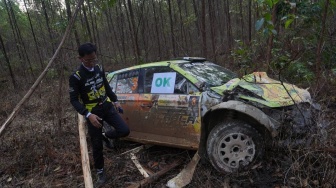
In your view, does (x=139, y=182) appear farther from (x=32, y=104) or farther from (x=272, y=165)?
(x=32, y=104)

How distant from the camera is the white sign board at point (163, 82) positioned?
4.47 meters

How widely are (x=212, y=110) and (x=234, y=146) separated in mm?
558

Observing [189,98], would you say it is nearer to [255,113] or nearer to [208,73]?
[208,73]

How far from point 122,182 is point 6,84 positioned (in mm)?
12156

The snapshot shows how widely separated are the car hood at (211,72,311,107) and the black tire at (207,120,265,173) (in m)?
0.40

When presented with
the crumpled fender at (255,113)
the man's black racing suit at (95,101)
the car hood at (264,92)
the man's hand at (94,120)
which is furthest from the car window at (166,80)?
the man's hand at (94,120)

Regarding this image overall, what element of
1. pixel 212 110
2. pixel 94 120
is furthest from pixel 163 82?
pixel 94 120

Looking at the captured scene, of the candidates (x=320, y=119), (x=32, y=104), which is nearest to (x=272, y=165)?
(x=320, y=119)

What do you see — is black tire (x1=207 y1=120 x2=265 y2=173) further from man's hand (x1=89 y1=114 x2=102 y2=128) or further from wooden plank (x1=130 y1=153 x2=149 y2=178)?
man's hand (x1=89 y1=114 x2=102 y2=128)

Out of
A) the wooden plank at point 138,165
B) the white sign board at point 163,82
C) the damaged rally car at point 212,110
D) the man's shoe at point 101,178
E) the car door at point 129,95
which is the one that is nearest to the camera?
the damaged rally car at point 212,110

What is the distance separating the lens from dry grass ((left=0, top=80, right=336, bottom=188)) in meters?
3.29

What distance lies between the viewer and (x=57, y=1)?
1753 centimetres

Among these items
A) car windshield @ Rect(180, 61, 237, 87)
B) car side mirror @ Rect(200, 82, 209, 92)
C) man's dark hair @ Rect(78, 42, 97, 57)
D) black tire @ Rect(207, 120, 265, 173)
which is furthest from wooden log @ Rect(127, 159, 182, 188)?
A: man's dark hair @ Rect(78, 42, 97, 57)

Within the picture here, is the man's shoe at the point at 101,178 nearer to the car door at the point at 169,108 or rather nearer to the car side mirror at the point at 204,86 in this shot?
the car door at the point at 169,108
